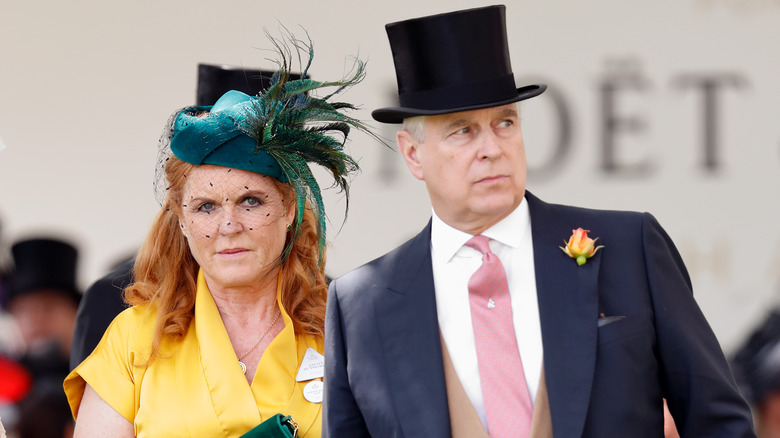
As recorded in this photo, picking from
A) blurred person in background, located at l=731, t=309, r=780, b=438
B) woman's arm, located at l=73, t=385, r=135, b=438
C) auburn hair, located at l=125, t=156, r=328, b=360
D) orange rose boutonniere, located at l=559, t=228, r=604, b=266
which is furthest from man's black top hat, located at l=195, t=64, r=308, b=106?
blurred person in background, located at l=731, t=309, r=780, b=438

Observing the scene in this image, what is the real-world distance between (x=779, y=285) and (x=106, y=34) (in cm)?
298

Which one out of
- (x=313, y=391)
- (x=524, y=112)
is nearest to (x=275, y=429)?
(x=313, y=391)

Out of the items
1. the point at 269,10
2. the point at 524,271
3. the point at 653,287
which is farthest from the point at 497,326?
the point at 269,10

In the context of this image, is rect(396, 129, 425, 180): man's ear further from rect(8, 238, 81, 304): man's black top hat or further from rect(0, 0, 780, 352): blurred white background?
rect(8, 238, 81, 304): man's black top hat

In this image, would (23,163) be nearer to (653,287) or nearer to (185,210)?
(185,210)

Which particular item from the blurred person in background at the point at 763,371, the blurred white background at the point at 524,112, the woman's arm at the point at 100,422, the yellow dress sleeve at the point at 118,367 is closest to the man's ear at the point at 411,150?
the yellow dress sleeve at the point at 118,367

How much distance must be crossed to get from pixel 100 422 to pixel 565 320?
1.31m

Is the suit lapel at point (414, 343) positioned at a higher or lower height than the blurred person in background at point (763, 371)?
higher

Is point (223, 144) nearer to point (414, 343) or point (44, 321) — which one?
point (414, 343)

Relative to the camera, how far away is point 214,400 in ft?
9.85

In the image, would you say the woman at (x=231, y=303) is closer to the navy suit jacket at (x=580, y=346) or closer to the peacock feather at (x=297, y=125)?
the peacock feather at (x=297, y=125)

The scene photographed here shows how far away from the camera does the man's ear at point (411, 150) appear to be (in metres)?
2.64

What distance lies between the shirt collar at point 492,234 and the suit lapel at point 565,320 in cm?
3

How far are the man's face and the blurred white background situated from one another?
203cm
